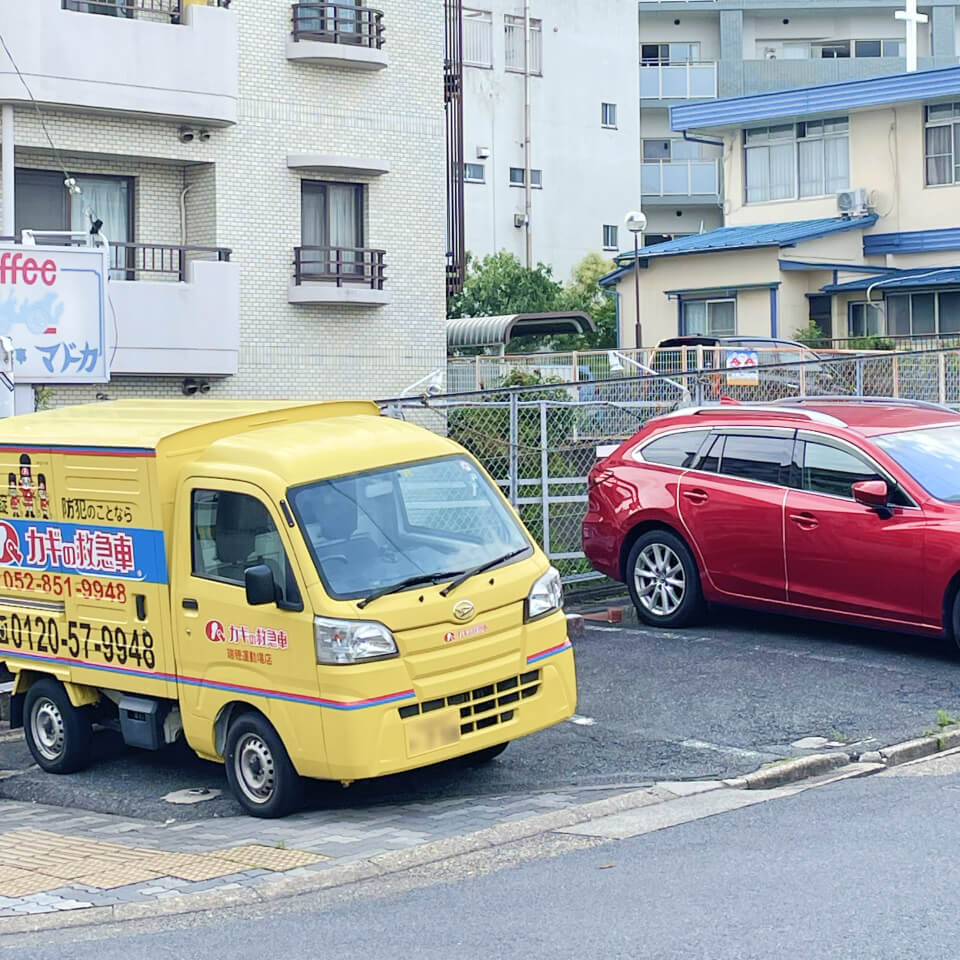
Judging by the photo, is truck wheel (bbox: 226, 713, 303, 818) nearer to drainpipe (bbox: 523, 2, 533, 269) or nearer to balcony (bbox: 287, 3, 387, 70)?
balcony (bbox: 287, 3, 387, 70)

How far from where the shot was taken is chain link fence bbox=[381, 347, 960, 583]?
14.6 m

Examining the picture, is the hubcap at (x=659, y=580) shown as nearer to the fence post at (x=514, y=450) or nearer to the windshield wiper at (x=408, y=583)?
the fence post at (x=514, y=450)

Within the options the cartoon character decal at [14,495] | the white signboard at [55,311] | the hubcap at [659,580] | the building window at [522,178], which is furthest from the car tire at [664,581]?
the building window at [522,178]

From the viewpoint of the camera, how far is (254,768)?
848cm

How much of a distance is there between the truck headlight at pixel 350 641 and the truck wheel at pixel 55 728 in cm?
238

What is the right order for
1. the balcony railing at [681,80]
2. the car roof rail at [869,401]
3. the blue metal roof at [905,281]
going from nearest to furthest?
the car roof rail at [869,401]
the blue metal roof at [905,281]
the balcony railing at [681,80]

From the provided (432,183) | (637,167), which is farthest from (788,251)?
(637,167)

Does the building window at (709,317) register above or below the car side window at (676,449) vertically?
above

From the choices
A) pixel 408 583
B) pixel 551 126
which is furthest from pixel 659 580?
pixel 551 126

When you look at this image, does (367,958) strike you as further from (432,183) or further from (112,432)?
(432,183)

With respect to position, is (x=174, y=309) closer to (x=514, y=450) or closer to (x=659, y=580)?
(x=514, y=450)

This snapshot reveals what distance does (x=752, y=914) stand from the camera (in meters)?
6.19

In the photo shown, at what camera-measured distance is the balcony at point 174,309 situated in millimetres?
21797

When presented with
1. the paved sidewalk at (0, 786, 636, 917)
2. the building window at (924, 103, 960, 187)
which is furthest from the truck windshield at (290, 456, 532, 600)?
the building window at (924, 103, 960, 187)
